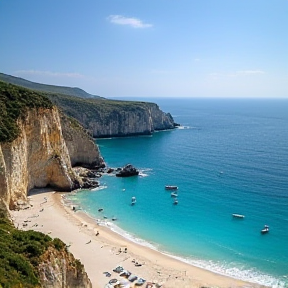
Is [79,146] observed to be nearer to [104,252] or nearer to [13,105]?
[13,105]

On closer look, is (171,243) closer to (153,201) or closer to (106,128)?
(153,201)

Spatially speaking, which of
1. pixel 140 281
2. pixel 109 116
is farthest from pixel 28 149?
pixel 109 116

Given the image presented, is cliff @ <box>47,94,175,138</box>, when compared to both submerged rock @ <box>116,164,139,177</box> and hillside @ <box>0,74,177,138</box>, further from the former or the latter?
submerged rock @ <box>116,164,139,177</box>

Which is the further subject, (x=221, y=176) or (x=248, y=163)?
(x=248, y=163)

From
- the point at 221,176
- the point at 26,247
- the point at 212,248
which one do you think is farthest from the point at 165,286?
the point at 221,176

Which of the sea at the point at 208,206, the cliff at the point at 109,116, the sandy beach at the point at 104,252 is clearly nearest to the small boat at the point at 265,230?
the sea at the point at 208,206

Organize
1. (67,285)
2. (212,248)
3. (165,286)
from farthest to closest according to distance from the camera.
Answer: (212,248)
(165,286)
(67,285)

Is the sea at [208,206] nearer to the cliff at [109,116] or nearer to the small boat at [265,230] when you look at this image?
the small boat at [265,230]
